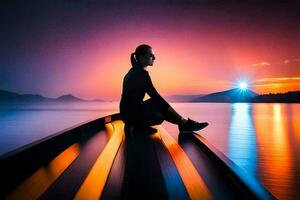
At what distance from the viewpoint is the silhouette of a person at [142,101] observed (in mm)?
3523

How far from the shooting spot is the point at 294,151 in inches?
159

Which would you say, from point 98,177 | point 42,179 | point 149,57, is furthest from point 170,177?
point 149,57

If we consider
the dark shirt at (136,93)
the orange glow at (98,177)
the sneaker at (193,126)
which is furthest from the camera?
the sneaker at (193,126)

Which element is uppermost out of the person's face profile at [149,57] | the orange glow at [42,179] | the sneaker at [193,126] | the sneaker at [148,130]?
the person's face profile at [149,57]

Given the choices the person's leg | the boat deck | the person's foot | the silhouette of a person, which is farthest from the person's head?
the boat deck

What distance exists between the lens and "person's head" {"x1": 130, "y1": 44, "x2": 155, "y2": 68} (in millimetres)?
3599

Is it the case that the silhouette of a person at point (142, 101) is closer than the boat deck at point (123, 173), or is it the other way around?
the boat deck at point (123, 173)

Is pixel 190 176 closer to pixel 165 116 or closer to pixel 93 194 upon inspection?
pixel 93 194

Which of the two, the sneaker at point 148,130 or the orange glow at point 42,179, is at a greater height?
the sneaker at point 148,130

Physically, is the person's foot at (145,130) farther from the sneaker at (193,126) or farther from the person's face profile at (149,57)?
the person's face profile at (149,57)

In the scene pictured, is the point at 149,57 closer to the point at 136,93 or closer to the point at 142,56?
the point at 142,56

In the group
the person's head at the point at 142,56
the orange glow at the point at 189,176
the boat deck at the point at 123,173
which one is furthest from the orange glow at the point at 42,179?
the person's head at the point at 142,56

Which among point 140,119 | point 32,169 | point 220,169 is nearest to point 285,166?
point 220,169

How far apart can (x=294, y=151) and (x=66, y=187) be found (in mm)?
3388
